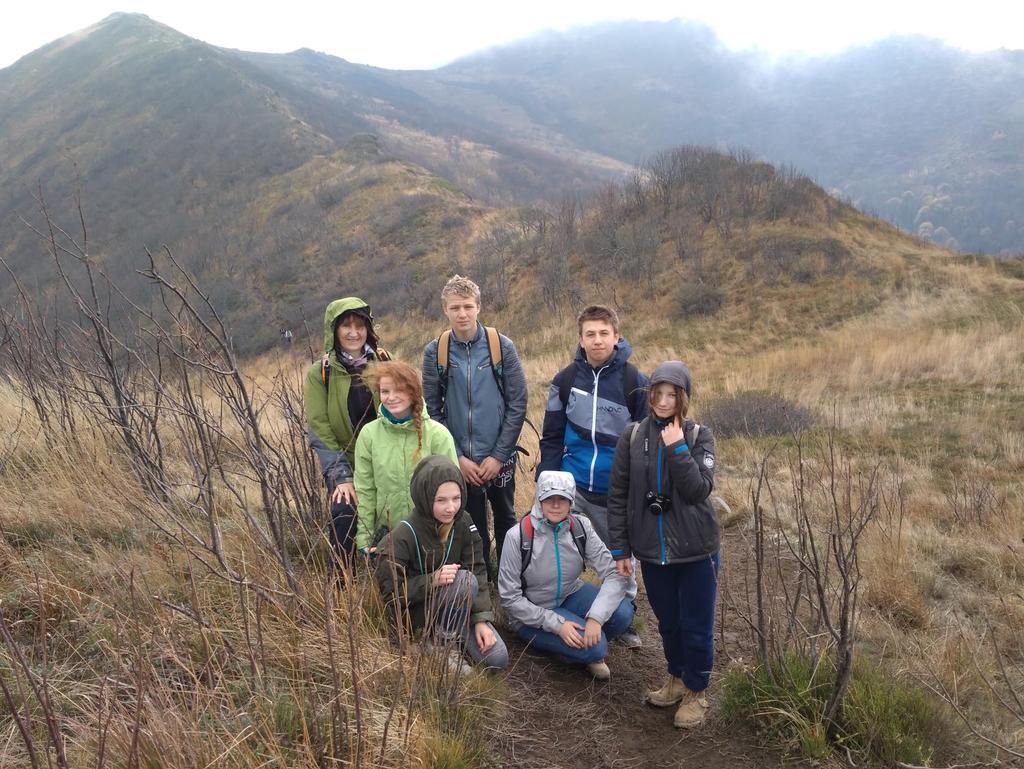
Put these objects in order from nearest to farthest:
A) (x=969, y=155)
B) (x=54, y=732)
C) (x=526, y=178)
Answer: (x=54, y=732)
(x=526, y=178)
(x=969, y=155)

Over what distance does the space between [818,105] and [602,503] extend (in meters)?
116

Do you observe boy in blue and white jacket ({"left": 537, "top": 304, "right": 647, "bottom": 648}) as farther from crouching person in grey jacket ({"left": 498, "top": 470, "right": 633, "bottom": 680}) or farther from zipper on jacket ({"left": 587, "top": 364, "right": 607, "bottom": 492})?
crouching person in grey jacket ({"left": 498, "top": 470, "right": 633, "bottom": 680})

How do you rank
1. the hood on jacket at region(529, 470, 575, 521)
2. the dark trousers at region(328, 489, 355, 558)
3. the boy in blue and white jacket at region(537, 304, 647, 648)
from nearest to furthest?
1. the hood on jacket at region(529, 470, 575, 521)
2. the dark trousers at region(328, 489, 355, 558)
3. the boy in blue and white jacket at region(537, 304, 647, 648)

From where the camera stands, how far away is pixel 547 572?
307 cm

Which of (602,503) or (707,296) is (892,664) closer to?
(602,503)

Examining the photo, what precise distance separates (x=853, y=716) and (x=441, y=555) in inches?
68.1

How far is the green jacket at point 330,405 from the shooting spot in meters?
3.26

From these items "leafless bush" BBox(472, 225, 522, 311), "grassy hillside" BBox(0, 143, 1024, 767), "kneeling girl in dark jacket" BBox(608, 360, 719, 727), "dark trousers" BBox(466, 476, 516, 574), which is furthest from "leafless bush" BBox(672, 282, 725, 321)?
"kneeling girl in dark jacket" BBox(608, 360, 719, 727)

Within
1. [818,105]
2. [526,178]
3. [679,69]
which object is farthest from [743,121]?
[526,178]

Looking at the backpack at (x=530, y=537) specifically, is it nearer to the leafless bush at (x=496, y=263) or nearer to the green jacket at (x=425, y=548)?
the green jacket at (x=425, y=548)

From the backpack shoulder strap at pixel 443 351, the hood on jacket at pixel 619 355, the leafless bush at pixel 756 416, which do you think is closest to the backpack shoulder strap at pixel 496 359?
the backpack shoulder strap at pixel 443 351

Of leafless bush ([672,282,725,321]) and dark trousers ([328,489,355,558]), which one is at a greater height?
dark trousers ([328,489,355,558])

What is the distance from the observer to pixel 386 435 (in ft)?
9.86

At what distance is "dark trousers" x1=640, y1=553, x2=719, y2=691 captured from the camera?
2.63 meters
